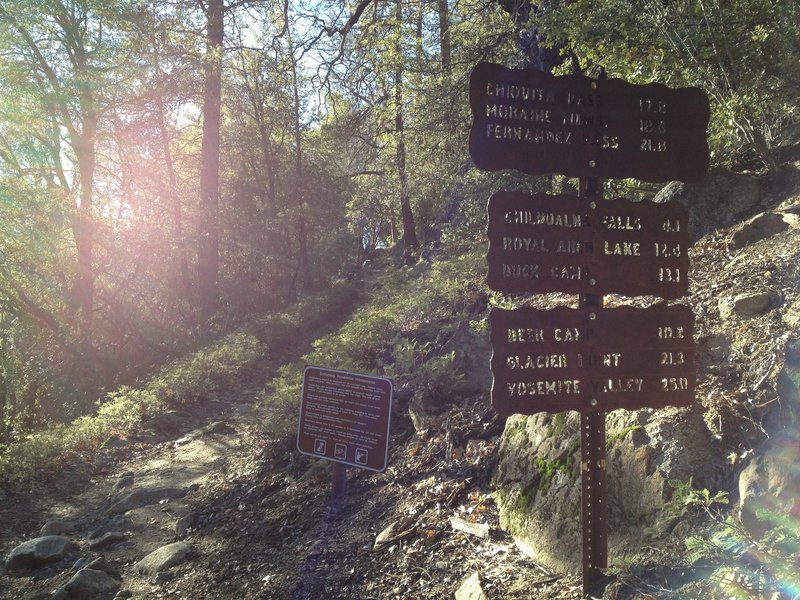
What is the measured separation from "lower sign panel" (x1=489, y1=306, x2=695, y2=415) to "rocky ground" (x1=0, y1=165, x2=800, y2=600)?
2.20 ft

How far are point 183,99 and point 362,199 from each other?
615 centimetres

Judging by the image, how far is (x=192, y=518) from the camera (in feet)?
19.0

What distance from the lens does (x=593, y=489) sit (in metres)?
2.75

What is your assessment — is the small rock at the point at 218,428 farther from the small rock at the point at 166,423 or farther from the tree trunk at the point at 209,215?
the tree trunk at the point at 209,215

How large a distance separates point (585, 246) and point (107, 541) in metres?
5.50

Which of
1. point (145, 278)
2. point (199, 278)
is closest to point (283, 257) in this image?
point (199, 278)

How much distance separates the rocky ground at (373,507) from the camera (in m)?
3.41

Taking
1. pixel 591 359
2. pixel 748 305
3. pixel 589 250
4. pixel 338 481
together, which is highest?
pixel 589 250

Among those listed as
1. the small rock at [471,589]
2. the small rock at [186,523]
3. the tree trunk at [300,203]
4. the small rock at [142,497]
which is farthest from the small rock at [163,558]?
the tree trunk at [300,203]

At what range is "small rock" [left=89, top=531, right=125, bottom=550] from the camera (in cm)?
553

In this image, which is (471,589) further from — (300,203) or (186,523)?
(300,203)

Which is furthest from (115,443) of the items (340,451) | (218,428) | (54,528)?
(340,451)

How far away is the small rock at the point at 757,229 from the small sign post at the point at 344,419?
3463 mm

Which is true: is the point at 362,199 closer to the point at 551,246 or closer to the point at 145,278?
the point at 145,278
